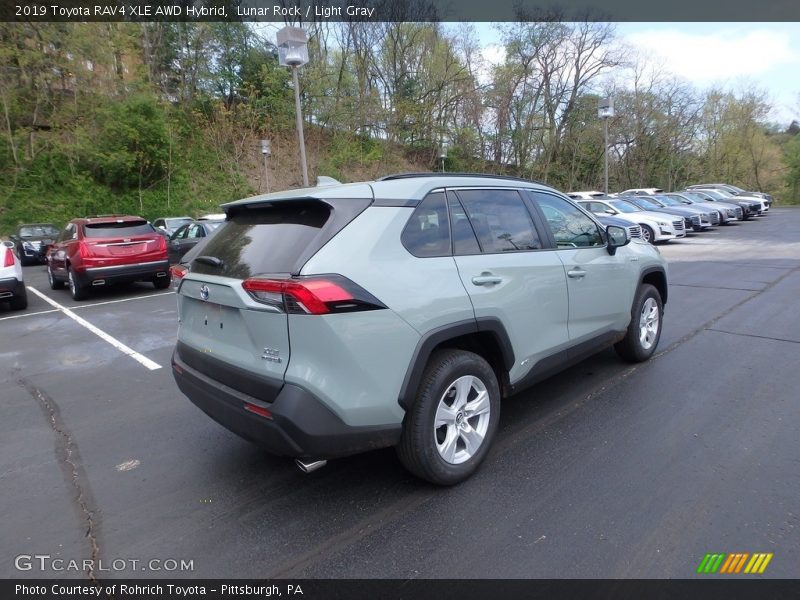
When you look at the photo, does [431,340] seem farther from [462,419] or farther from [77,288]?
[77,288]

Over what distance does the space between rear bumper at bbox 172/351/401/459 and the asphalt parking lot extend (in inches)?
18.9

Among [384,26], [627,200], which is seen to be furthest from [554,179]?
[627,200]

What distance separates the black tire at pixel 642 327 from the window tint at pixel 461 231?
2201 mm

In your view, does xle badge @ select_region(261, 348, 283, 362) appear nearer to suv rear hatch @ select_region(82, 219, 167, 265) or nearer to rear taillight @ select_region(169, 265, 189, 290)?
rear taillight @ select_region(169, 265, 189, 290)

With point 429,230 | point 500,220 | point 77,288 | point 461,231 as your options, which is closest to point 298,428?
point 429,230

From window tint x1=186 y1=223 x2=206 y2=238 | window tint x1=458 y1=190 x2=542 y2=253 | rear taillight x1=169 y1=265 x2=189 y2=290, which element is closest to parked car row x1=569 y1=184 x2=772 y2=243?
window tint x1=458 y1=190 x2=542 y2=253

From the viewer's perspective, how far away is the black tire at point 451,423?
106 inches

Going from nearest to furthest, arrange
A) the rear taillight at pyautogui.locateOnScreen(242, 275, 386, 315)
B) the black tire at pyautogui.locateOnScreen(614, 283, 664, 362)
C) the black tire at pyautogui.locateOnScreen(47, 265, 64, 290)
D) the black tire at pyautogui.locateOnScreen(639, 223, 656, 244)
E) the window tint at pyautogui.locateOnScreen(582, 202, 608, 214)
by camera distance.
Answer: the rear taillight at pyautogui.locateOnScreen(242, 275, 386, 315), the black tire at pyautogui.locateOnScreen(614, 283, 664, 362), the black tire at pyautogui.locateOnScreen(47, 265, 64, 290), the black tire at pyautogui.locateOnScreen(639, 223, 656, 244), the window tint at pyautogui.locateOnScreen(582, 202, 608, 214)

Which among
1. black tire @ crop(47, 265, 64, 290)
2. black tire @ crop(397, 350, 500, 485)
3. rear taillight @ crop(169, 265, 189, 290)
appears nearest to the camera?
black tire @ crop(397, 350, 500, 485)

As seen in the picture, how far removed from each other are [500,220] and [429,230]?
0.73m

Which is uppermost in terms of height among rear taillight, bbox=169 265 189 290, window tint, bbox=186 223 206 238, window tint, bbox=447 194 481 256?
window tint, bbox=186 223 206 238

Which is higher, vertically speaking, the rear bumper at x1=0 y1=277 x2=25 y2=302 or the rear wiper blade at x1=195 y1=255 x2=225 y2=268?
the rear wiper blade at x1=195 y1=255 x2=225 y2=268

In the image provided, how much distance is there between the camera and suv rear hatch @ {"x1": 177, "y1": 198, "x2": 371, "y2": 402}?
2.43 m

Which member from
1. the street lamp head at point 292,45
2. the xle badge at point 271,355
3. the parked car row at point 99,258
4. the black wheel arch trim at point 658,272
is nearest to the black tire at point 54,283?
the parked car row at point 99,258
